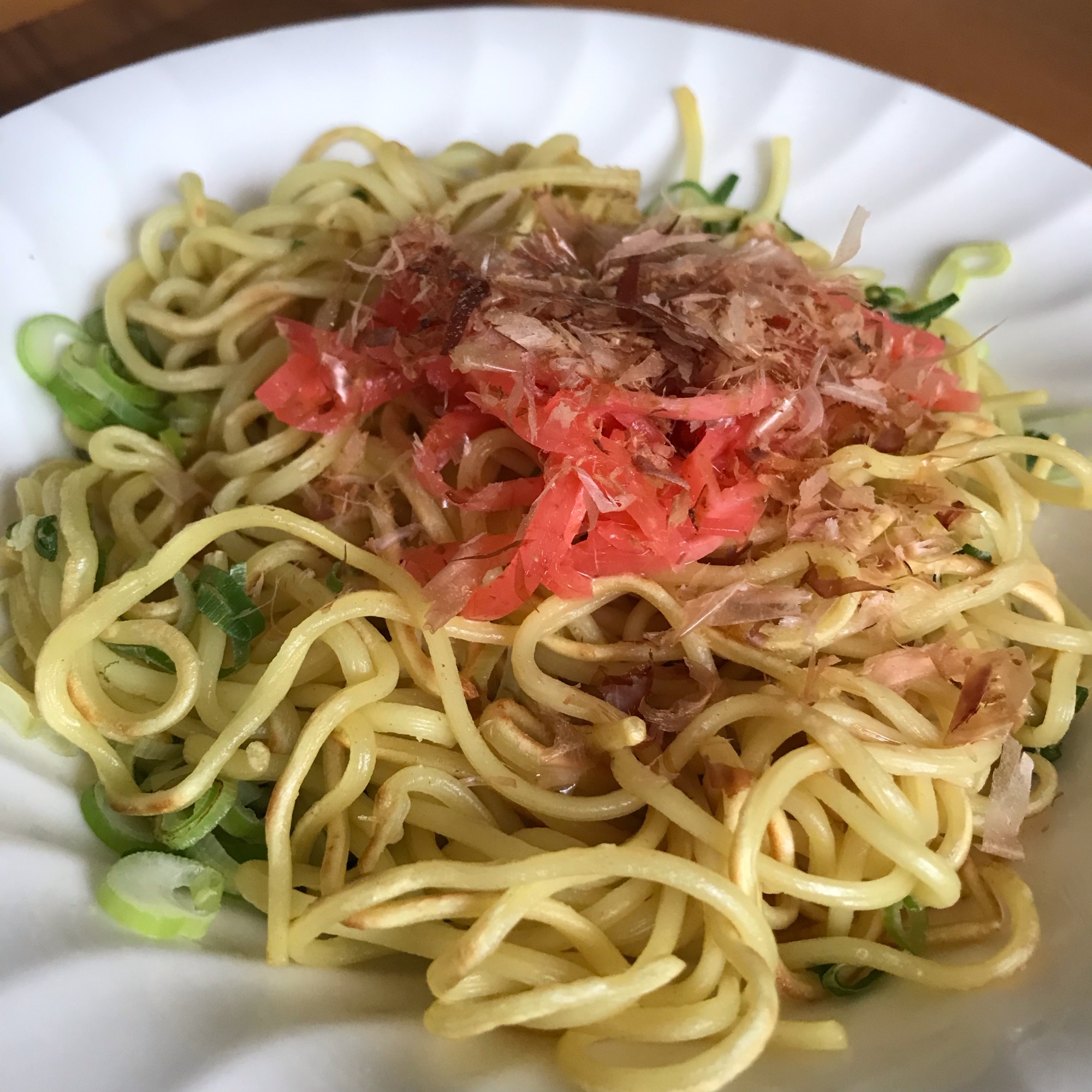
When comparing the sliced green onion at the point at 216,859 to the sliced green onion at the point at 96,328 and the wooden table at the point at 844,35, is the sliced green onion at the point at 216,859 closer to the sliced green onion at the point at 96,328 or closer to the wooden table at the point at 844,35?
the sliced green onion at the point at 96,328

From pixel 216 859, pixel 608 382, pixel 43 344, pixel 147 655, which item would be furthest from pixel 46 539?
pixel 608 382

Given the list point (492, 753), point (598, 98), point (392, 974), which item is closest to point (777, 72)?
point (598, 98)

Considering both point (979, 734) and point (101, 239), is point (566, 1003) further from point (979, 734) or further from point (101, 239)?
point (101, 239)

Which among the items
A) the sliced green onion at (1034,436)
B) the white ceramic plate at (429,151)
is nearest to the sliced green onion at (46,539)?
the white ceramic plate at (429,151)

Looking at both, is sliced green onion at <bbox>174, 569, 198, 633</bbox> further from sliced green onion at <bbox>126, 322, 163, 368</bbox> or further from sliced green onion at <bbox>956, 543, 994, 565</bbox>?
sliced green onion at <bbox>956, 543, 994, 565</bbox>

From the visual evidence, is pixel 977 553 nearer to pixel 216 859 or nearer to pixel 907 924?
pixel 907 924
